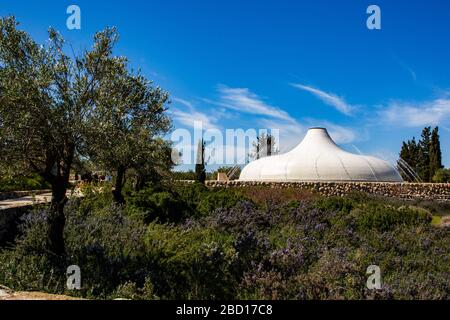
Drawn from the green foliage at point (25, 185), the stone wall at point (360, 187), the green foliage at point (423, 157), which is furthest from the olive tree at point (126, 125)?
the green foliage at point (423, 157)

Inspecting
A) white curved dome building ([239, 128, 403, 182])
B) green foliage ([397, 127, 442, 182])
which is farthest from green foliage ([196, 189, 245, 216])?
green foliage ([397, 127, 442, 182])

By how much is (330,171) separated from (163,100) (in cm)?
2035

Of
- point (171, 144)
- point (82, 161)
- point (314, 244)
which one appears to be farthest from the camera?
point (171, 144)

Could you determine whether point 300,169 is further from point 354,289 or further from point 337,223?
point 354,289

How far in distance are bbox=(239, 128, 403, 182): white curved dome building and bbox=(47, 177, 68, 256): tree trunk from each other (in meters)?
23.2

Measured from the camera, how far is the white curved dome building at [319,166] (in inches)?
1206

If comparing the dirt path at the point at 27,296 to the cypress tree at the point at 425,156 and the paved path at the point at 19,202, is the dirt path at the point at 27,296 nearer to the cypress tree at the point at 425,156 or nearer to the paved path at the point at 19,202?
the paved path at the point at 19,202

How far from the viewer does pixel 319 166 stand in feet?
102

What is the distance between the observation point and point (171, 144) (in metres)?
17.9

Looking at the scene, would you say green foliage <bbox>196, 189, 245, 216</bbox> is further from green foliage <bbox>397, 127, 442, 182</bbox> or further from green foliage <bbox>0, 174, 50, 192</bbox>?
green foliage <bbox>397, 127, 442, 182</bbox>

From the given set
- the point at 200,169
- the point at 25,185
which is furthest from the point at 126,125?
the point at 200,169

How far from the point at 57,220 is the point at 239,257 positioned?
3.32 metres

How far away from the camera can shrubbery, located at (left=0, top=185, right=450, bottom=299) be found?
6.41 meters

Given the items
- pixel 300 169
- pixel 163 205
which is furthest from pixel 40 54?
pixel 300 169
